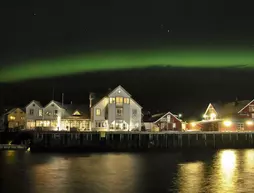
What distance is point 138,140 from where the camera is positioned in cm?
8550

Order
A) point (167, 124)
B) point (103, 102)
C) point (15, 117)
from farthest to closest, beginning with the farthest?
1. point (15, 117)
2. point (167, 124)
3. point (103, 102)

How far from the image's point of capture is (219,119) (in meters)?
95.6

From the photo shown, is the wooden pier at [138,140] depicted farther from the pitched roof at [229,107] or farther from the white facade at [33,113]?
the white facade at [33,113]

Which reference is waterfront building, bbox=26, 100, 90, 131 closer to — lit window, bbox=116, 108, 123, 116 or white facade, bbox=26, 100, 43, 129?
white facade, bbox=26, 100, 43, 129

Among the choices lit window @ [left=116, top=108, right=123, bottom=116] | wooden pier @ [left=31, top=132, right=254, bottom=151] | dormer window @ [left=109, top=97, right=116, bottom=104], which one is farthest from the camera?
lit window @ [left=116, top=108, right=123, bottom=116]

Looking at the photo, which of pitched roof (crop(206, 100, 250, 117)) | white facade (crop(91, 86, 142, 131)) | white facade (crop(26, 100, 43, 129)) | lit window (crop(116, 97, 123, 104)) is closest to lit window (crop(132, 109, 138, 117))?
white facade (crop(91, 86, 142, 131))

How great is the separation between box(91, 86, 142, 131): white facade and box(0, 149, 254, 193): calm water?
1251 inches

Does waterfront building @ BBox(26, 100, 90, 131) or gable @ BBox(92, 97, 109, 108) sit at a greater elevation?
gable @ BBox(92, 97, 109, 108)

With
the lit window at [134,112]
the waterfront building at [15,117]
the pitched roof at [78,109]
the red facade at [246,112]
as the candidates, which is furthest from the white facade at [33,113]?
the red facade at [246,112]

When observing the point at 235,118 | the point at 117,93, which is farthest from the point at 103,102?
the point at 235,118

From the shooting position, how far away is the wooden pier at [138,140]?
82.9 metres

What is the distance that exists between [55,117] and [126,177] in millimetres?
52222

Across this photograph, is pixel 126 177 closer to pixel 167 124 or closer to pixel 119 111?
pixel 119 111

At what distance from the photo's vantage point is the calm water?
117ft
